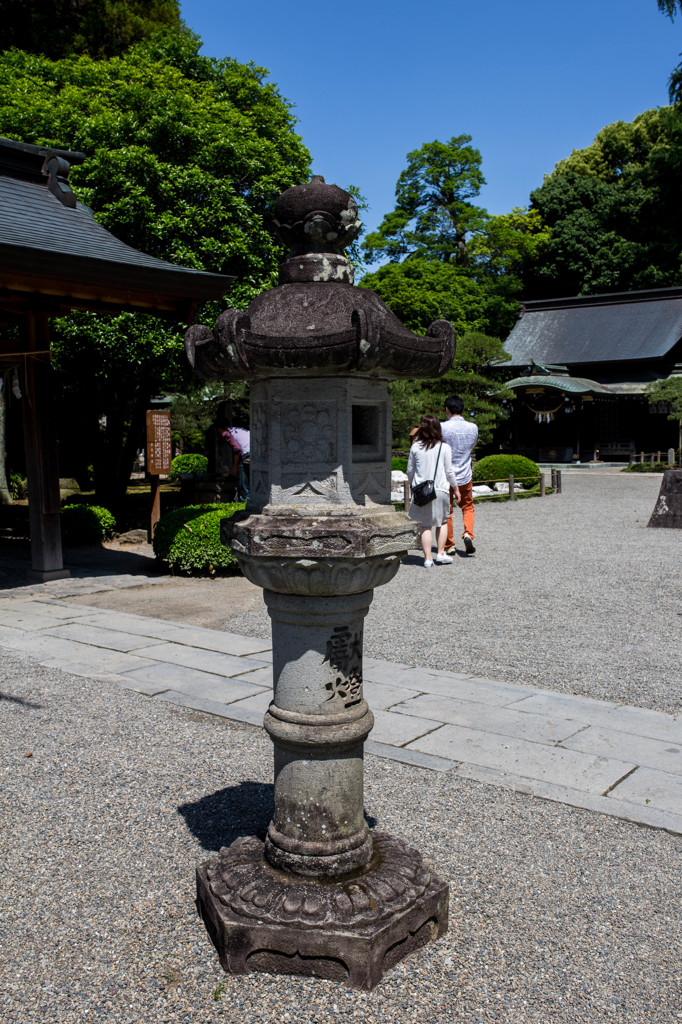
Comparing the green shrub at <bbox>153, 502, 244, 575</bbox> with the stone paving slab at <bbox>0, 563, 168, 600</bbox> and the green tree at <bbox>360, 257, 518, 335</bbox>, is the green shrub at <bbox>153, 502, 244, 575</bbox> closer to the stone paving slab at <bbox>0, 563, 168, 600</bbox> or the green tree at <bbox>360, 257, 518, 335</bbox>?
the stone paving slab at <bbox>0, 563, 168, 600</bbox>

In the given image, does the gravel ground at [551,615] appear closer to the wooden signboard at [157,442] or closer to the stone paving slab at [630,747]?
the stone paving slab at [630,747]

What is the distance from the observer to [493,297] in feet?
119

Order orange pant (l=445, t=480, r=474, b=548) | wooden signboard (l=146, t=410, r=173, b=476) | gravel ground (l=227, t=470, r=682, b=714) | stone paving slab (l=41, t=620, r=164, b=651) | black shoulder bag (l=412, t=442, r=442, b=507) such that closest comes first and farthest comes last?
gravel ground (l=227, t=470, r=682, b=714), stone paving slab (l=41, t=620, r=164, b=651), black shoulder bag (l=412, t=442, r=442, b=507), orange pant (l=445, t=480, r=474, b=548), wooden signboard (l=146, t=410, r=173, b=476)

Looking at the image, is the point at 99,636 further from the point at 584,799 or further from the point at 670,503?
the point at 670,503

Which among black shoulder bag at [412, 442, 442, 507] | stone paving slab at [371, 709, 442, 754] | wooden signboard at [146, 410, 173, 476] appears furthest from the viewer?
wooden signboard at [146, 410, 173, 476]

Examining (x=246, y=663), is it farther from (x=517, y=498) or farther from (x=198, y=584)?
(x=517, y=498)

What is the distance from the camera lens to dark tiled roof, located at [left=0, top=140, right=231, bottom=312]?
24.6ft

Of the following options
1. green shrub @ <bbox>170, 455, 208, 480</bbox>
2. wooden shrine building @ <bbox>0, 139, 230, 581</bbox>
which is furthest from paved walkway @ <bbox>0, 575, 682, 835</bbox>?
green shrub @ <bbox>170, 455, 208, 480</bbox>

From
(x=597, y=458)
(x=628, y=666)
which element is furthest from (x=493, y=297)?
(x=628, y=666)

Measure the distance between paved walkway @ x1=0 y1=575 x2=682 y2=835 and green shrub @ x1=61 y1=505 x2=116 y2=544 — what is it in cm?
489

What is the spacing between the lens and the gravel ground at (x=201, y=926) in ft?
7.79

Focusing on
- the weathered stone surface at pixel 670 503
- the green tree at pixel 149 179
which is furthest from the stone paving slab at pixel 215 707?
the weathered stone surface at pixel 670 503

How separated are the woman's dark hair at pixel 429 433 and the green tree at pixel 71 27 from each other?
17.9m

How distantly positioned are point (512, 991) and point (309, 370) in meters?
2.04
